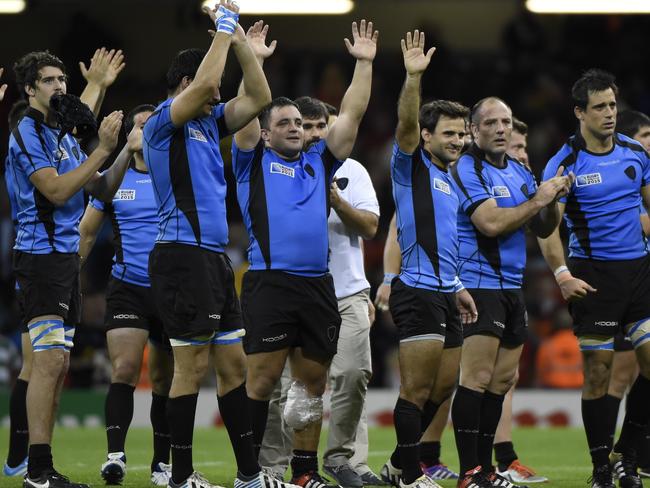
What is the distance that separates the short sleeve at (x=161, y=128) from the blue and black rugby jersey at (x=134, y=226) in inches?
80.4

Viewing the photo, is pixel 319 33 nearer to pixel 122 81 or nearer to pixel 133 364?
pixel 122 81

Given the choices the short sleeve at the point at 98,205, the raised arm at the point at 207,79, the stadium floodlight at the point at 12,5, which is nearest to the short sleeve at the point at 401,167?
the raised arm at the point at 207,79

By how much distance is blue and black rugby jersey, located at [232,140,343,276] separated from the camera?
680cm

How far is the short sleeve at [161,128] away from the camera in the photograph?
639cm

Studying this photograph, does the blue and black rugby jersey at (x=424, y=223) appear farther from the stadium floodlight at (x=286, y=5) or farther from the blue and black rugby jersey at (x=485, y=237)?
the stadium floodlight at (x=286, y=5)

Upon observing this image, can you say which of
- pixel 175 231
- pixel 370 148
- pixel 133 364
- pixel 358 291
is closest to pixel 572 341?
pixel 370 148

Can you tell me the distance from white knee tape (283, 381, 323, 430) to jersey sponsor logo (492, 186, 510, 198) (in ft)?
6.27

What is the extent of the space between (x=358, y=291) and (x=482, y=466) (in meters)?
1.60

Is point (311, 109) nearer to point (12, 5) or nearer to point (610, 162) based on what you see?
point (610, 162)

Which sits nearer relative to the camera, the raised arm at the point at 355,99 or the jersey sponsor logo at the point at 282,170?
the raised arm at the point at 355,99

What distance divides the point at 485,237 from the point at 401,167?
2.81 ft

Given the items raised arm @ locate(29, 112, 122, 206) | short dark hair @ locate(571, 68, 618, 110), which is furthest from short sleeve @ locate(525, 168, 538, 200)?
raised arm @ locate(29, 112, 122, 206)

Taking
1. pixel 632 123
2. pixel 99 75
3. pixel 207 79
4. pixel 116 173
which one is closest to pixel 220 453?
pixel 116 173

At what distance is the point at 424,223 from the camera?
286 inches
